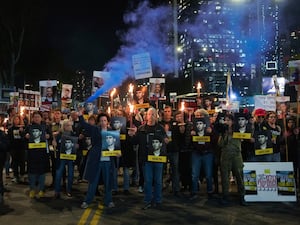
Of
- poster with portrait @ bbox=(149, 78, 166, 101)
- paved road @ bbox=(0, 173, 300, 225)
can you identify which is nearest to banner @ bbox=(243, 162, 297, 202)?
paved road @ bbox=(0, 173, 300, 225)

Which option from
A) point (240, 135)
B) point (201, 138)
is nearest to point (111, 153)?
point (201, 138)

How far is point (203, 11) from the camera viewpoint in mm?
67062

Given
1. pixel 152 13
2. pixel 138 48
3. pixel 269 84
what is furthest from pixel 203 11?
pixel 269 84

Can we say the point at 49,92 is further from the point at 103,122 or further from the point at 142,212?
the point at 142,212

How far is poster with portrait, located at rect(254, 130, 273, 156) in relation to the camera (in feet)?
29.4

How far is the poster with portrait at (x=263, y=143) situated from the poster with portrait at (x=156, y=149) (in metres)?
2.19

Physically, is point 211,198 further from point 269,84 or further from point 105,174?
point 269,84

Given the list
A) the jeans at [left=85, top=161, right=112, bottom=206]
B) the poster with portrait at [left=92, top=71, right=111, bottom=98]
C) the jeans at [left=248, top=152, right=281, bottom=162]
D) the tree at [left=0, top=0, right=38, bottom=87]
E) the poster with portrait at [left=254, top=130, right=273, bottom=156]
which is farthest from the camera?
the tree at [left=0, top=0, right=38, bottom=87]

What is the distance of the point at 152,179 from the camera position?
850 cm

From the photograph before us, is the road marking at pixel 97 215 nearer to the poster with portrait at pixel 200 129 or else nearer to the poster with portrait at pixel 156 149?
the poster with portrait at pixel 156 149

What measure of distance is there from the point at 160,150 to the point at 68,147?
2376 mm

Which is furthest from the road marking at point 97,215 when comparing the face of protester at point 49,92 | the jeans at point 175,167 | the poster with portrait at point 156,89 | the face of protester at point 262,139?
the face of protester at point 49,92

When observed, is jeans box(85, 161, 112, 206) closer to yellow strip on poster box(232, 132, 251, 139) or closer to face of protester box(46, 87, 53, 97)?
yellow strip on poster box(232, 132, 251, 139)

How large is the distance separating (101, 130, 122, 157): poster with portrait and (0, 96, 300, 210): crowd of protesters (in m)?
0.07
